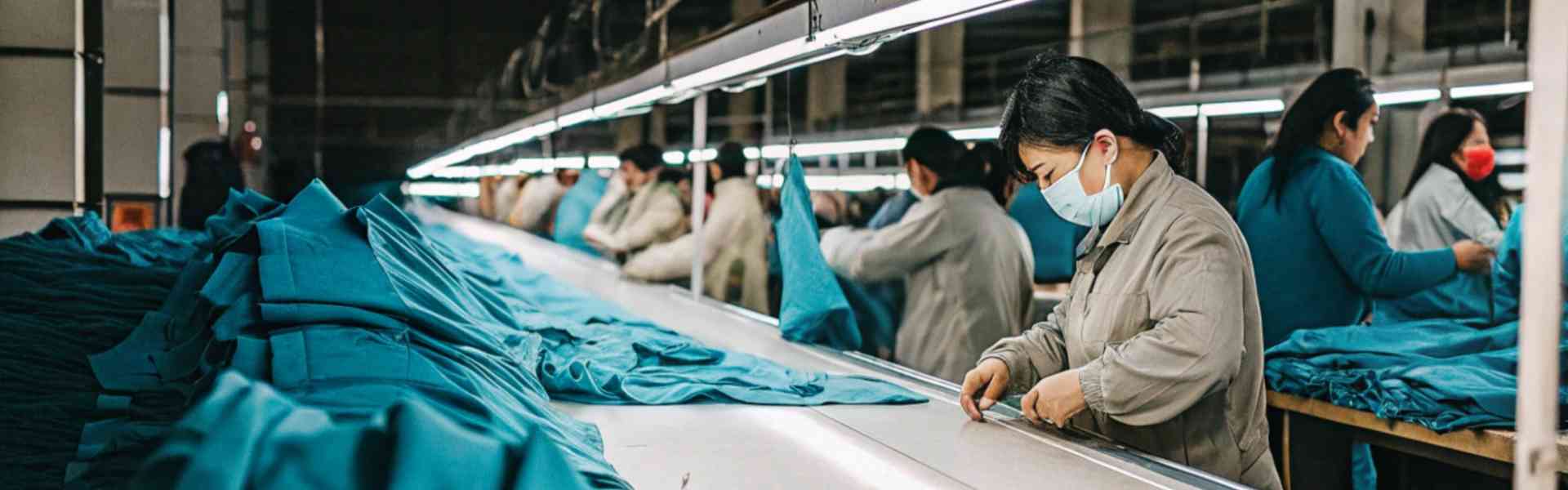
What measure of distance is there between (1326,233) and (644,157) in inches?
157

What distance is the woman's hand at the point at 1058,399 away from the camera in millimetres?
2248

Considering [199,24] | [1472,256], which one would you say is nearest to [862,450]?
[1472,256]

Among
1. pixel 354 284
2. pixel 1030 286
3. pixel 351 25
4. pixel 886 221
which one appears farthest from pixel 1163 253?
pixel 351 25

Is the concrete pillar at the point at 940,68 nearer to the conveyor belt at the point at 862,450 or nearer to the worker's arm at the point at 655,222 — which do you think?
the worker's arm at the point at 655,222

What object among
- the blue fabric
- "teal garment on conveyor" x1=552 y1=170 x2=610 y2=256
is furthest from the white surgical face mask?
"teal garment on conveyor" x1=552 y1=170 x2=610 y2=256

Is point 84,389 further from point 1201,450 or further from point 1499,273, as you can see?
point 1499,273

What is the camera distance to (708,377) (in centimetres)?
291

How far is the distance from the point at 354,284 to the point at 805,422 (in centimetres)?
87

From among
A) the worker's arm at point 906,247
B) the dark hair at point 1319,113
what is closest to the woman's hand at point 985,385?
the dark hair at point 1319,113

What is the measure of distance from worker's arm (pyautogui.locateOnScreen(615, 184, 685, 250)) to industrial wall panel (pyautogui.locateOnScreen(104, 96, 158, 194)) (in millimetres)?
2315

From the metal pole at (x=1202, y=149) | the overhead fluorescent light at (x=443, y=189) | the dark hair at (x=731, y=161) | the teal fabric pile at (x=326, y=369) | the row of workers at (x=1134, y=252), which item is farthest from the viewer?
the overhead fluorescent light at (x=443, y=189)

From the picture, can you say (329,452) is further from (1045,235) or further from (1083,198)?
(1045,235)

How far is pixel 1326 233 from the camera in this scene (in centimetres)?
351

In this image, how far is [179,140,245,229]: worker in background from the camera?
6758mm
